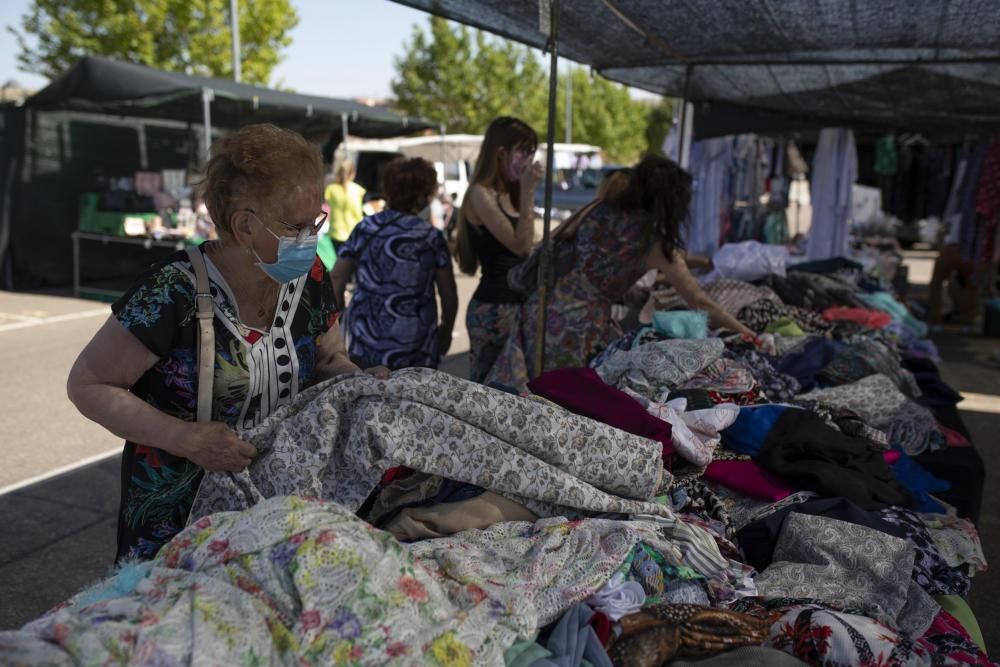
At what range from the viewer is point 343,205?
8.95 meters

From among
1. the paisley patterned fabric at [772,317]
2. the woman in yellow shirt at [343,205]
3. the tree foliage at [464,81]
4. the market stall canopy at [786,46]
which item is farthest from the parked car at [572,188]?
the paisley patterned fabric at [772,317]

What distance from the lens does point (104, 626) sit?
1.28 meters

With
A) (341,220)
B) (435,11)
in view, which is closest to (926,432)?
(435,11)

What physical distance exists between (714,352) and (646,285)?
1997 mm

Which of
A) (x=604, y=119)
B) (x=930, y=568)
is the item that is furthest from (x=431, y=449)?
(x=604, y=119)

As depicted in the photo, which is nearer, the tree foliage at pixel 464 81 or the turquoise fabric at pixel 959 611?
the turquoise fabric at pixel 959 611

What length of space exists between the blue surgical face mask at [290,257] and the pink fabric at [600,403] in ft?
2.95

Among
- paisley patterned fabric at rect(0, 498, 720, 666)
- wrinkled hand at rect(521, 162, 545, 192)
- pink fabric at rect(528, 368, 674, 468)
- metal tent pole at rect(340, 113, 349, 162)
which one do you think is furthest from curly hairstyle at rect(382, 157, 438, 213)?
metal tent pole at rect(340, 113, 349, 162)

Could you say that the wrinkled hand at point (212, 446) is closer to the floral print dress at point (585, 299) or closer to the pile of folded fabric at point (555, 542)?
the pile of folded fabric at point (555, 542)

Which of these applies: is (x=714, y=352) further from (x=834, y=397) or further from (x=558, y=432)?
(x=558, y=432)

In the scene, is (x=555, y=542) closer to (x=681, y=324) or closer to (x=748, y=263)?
(x=681, y=324)

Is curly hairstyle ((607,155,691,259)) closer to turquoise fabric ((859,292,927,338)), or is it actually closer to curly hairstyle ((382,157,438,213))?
curly hairstyle ((382,157,438,213))

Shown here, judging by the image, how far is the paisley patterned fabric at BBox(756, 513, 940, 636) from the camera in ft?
6.64

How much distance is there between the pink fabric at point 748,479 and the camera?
8.49 feet
